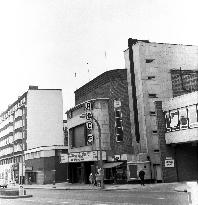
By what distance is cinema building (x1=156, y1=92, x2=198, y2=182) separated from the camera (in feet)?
120

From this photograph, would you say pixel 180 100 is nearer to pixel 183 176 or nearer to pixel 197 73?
pixel 183 176

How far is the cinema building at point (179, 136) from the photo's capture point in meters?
36.6

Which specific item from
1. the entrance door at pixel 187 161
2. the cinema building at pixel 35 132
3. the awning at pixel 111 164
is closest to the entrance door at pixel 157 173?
the entrance door at pixel 187 161

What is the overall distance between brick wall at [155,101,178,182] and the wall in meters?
44.6

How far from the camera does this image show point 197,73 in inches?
1948

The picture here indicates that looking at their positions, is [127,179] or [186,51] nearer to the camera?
[127,179]

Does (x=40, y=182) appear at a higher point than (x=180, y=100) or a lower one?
lower

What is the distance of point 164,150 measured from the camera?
3906 cm

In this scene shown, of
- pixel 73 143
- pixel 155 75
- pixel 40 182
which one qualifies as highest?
pixel 155 75

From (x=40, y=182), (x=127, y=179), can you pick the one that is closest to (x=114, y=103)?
(x=127, y=179)

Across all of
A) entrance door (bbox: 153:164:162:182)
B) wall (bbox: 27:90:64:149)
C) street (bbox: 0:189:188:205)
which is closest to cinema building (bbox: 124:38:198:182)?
entrance door (bbox: 153:164:162:182)

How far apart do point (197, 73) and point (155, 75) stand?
255 inches

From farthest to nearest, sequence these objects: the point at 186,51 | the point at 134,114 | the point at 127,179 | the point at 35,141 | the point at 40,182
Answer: the point at 35,141 → the point at 40,182 → the point at 186,51 → the point at 134,114 → the point at 127,179

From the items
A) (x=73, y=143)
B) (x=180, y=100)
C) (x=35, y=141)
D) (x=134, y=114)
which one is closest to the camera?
(x=180, y=100)
